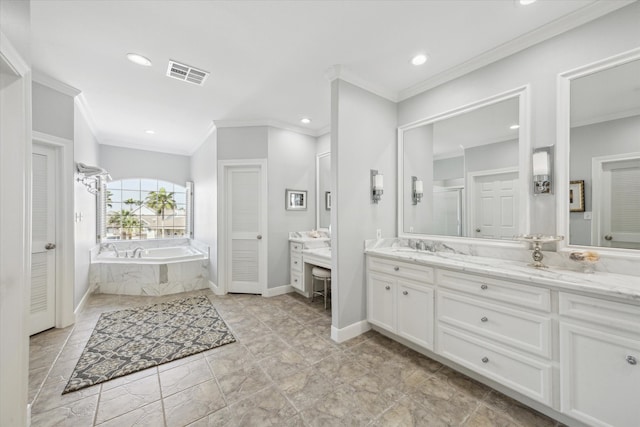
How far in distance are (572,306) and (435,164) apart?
1764mm

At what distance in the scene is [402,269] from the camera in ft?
8.18

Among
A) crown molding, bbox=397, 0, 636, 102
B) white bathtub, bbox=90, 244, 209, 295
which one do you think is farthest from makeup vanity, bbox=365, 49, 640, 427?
white bathtub, bbox=90, 244, 209, 295

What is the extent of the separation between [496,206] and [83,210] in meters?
5.28

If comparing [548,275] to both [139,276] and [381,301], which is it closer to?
[381,301]

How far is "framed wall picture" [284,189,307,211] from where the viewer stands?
4250 mm

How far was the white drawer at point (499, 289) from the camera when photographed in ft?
5.41

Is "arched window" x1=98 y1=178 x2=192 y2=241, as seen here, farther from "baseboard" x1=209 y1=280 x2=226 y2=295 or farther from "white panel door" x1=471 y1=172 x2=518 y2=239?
"white panel door" x1=471 y1=172 x2=518 y2=239

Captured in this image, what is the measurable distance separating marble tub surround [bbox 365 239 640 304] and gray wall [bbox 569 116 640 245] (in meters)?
0.30

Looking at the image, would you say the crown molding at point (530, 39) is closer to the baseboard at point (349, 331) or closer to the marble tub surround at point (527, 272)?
the marble tub surround at point (527, 272)

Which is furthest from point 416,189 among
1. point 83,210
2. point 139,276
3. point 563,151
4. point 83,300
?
point 83,300

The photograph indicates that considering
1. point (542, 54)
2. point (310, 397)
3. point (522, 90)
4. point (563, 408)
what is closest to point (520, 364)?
point (563, 408)

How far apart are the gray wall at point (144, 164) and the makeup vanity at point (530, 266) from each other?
508cm

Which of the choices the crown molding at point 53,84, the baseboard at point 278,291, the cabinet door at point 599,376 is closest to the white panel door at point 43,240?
the crown molding at point 53,84

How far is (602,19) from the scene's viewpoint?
1.79 meters
